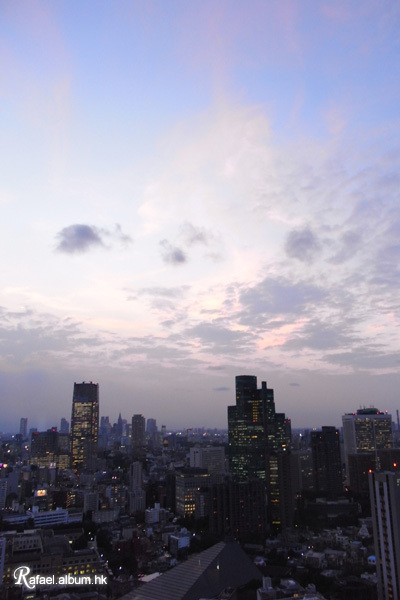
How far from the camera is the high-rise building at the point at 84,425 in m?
66.1

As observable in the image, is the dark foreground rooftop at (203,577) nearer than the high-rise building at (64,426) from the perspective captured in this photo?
Yes

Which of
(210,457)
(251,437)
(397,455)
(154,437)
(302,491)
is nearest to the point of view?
(302,491)

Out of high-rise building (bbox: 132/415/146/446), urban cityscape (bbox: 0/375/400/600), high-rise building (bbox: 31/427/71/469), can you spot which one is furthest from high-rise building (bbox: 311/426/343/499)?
high-rise building (bbox: 132/415/146/446)

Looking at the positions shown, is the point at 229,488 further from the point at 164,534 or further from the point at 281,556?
the point at 281,556

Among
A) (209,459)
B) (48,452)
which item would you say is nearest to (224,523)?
(209,459)

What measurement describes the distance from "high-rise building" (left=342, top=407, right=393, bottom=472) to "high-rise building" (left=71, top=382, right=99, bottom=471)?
3546 cm

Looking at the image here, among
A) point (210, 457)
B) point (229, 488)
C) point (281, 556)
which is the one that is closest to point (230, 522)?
point (229, 488)

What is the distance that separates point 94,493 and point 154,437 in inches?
2812

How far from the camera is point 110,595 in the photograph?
1633 centimetres

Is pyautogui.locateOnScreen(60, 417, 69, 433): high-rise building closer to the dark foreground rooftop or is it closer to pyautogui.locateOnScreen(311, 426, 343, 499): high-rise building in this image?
pyautogui.locateOnScreen(311, 426, 343, 499): high-rise building

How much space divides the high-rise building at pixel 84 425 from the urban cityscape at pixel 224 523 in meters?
0.60

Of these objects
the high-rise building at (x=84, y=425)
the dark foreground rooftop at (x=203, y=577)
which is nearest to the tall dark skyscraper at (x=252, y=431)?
the high-rise building at (x=84, y=425)

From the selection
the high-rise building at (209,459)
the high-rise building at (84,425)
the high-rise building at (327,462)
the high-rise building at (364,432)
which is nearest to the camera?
the high-rise building at (327,462)

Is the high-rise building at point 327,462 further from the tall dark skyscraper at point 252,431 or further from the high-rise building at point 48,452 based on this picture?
the high-rise building at point 48,452
